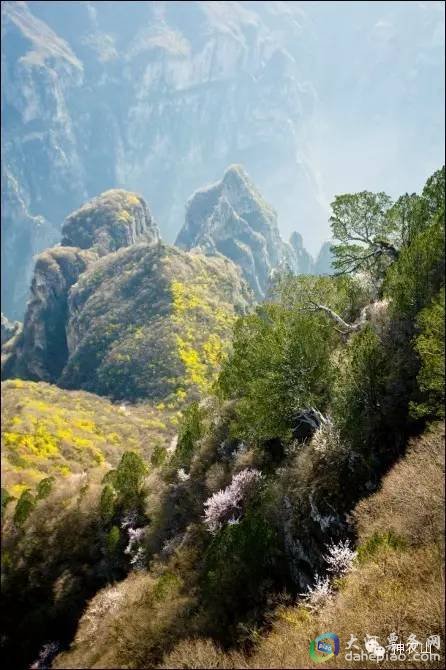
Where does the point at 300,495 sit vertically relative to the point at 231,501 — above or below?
above

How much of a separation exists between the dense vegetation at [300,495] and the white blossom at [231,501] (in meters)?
0.09

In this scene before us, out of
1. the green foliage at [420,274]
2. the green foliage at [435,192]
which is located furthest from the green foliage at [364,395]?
the green foliage at [435,192]

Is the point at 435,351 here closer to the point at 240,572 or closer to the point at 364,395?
the point at 364,395

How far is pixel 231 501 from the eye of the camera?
30.3 metres

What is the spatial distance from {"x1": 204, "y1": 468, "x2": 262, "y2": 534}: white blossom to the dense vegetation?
93 mm

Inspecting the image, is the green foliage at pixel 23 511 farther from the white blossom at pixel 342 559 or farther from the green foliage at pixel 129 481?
the white blossom at pixel 342 559

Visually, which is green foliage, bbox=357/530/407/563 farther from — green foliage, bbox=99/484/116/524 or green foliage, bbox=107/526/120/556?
green foliage, bbox=99/484/116/524

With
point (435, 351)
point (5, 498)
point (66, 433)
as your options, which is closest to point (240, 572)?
point (435, 351)

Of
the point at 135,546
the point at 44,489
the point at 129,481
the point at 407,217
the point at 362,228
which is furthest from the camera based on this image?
the point at 44,489

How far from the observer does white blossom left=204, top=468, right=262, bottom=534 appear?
30.1 meters

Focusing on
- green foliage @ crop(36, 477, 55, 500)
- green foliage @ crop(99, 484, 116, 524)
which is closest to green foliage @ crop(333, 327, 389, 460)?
green foliage @ crop(99, 484, 116, 524)

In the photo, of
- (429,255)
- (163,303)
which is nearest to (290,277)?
(429,255)

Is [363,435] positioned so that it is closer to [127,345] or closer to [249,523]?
[249,523]

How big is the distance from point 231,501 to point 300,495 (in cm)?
764
